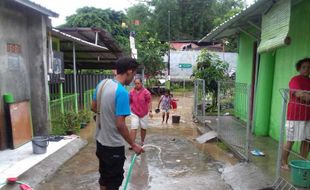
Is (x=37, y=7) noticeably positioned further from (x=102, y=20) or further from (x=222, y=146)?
(x=102, y=20)

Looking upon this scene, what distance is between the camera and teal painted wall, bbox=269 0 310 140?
261 inches

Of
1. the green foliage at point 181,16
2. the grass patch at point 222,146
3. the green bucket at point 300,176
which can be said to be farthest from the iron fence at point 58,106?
the green foliage at point 181,16

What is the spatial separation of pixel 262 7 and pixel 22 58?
5108 millimetres

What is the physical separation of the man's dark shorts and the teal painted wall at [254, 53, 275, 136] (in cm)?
555

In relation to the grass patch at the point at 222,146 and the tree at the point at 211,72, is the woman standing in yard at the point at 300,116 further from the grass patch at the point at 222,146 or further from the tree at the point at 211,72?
the tree at the point at 211,72

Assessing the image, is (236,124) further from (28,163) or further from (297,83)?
(28,163)

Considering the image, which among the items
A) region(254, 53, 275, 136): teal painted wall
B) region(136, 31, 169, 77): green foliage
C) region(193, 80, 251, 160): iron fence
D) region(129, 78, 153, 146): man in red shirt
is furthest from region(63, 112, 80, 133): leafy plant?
region(136, 31, 169, 77): green foliage

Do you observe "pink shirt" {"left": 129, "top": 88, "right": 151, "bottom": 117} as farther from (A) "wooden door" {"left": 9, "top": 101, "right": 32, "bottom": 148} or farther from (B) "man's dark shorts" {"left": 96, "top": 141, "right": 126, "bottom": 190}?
(B) "man's dark shorts" {"left": 96, "top": 141, "right": 126, "bottom": 190}

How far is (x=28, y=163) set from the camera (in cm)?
589

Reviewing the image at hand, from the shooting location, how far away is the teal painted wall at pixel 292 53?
6621 mm

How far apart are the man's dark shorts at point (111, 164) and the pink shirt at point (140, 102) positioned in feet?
11.7

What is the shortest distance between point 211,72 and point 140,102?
6.55 metres

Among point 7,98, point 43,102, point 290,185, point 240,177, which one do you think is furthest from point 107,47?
point 290,185

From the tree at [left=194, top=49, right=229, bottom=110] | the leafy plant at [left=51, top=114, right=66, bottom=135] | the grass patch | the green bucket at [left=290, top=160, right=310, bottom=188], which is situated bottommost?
the grass patch
